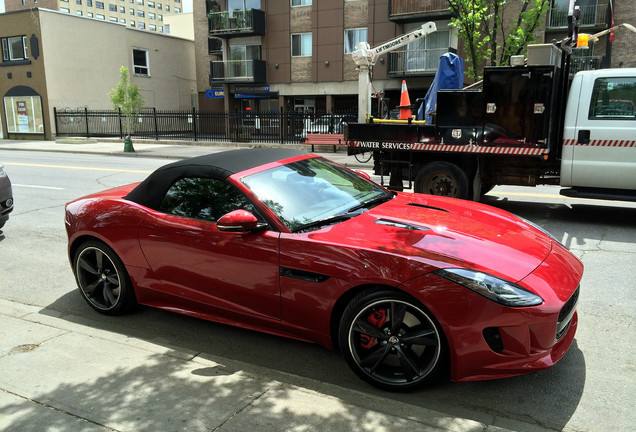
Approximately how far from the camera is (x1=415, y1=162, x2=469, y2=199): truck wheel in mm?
8859

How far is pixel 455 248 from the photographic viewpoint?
3.27 m

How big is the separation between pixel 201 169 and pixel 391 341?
2.10 meters

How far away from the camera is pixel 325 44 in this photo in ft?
102

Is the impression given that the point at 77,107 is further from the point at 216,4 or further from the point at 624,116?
the point at 624,116

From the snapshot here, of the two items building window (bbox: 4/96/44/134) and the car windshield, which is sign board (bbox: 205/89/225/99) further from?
the car windshield

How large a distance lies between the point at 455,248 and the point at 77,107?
117ft

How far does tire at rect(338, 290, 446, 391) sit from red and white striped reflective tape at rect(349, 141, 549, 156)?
603 cm

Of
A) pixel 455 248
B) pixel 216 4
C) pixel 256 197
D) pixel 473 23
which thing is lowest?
pixel 455 248

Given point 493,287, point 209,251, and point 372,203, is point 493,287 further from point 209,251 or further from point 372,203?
point 209,251

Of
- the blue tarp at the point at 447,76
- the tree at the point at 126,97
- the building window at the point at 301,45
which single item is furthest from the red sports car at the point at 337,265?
the building window at the point at 301,45

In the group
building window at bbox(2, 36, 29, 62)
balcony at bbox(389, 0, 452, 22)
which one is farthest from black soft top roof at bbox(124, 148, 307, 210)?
building window at bbox(2, 36, 29, 62)

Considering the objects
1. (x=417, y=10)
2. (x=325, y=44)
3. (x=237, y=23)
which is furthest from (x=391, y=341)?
(x=237, y=23)

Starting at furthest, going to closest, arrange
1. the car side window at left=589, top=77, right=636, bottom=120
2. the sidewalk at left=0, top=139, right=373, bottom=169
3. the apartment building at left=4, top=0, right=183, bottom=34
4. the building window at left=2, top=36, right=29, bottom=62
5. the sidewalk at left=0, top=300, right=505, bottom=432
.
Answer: the apartment building at left=4, top=0, right=183, bottom=34 < the building window at left=2, top=36, right=29, bottom=62 < the sidewalk at left=0, top=139, right=373, bottom=169 < the car side window at left=589, top=77, right=636, bottom=120 < the sidewalk at left=0, top=300, right=505, bottom=432

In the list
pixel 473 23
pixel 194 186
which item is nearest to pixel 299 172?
pixel 194 186
